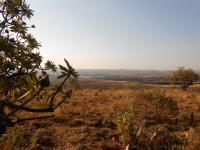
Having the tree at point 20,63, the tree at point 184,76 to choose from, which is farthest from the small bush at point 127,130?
the tree at point 184,76

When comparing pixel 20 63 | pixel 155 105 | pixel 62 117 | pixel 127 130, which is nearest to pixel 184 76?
pixel 155 105

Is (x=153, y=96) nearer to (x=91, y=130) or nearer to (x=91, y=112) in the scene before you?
(x=91, y=112)

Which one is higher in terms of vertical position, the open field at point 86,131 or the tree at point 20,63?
the tree at point 20,63

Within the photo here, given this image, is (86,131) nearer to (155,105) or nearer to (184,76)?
(155,105)

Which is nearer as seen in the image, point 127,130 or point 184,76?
point 127,130

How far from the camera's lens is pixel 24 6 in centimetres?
505

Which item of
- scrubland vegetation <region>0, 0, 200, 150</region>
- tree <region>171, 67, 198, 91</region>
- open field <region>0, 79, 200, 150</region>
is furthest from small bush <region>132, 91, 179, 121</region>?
tree <region>171, 67, 198, 91</region>

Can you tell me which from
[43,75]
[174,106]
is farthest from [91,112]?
[43,75]

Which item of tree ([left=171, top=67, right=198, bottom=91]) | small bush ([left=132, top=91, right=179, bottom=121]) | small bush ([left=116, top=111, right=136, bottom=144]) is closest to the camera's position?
small bush ([left=116, top=111, right=136, bottom=144])

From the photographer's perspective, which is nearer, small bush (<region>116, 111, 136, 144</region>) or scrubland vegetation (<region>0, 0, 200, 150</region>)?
scrubland vegetation (<region>0, 0, 200, 150</region>)

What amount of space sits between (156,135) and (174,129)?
13.1 ft

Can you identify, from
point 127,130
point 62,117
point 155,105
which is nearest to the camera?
point 127,130

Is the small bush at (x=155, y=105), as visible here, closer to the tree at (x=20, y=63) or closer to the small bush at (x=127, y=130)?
the small bush at (x=127, y=130)

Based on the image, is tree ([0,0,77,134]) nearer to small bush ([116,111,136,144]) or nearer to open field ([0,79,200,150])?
open field ([0,79,200,150])
